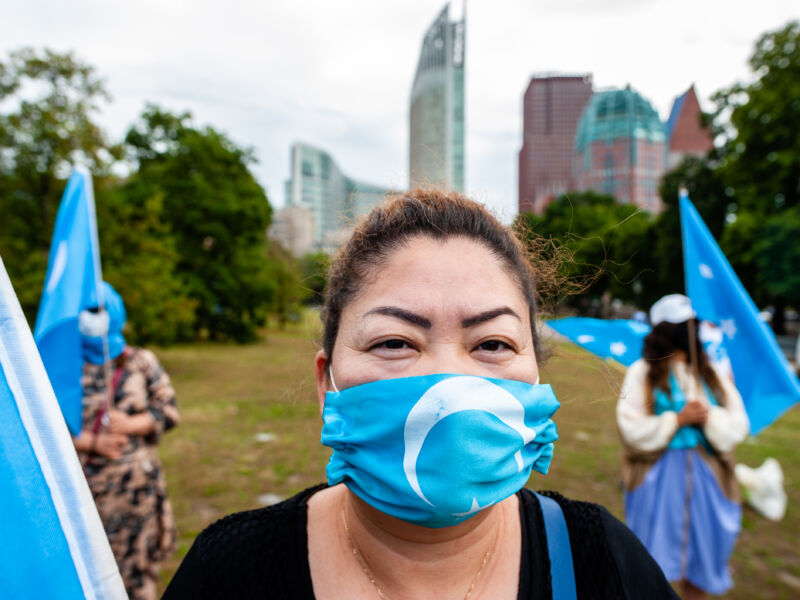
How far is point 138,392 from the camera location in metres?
3.17

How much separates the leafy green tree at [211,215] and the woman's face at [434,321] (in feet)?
67.7

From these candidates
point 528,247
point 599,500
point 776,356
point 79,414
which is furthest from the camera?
point 599,500

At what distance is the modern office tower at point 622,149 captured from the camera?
70.7 metres

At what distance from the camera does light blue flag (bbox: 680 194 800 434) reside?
3.37 meters

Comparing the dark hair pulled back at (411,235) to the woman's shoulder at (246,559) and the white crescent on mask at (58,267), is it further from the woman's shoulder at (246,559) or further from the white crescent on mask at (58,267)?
the white crescent on mask at (58,267)

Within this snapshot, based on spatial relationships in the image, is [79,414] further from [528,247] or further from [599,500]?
[599,500]

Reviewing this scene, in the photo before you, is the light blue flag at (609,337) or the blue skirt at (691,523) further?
the light blue flag at (609,337)

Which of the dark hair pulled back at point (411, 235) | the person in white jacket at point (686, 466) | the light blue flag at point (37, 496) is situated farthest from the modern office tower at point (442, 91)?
the light blue flag at point (37, 496)

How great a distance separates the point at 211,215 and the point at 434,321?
70.8ft

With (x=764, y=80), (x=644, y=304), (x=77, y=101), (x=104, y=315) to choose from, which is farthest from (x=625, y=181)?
(x=104, y=315)

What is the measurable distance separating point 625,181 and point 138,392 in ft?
259

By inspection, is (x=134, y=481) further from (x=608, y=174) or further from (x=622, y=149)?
(x=608, y=174)

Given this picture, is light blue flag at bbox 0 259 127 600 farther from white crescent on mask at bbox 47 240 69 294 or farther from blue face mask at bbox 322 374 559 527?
white crescent on mask at bbox 47 240 69 294

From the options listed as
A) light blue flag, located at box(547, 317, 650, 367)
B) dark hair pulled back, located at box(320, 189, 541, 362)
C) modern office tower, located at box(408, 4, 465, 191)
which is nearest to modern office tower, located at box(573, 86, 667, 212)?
modern office tower, located at box(408, 4, 465, 191)
